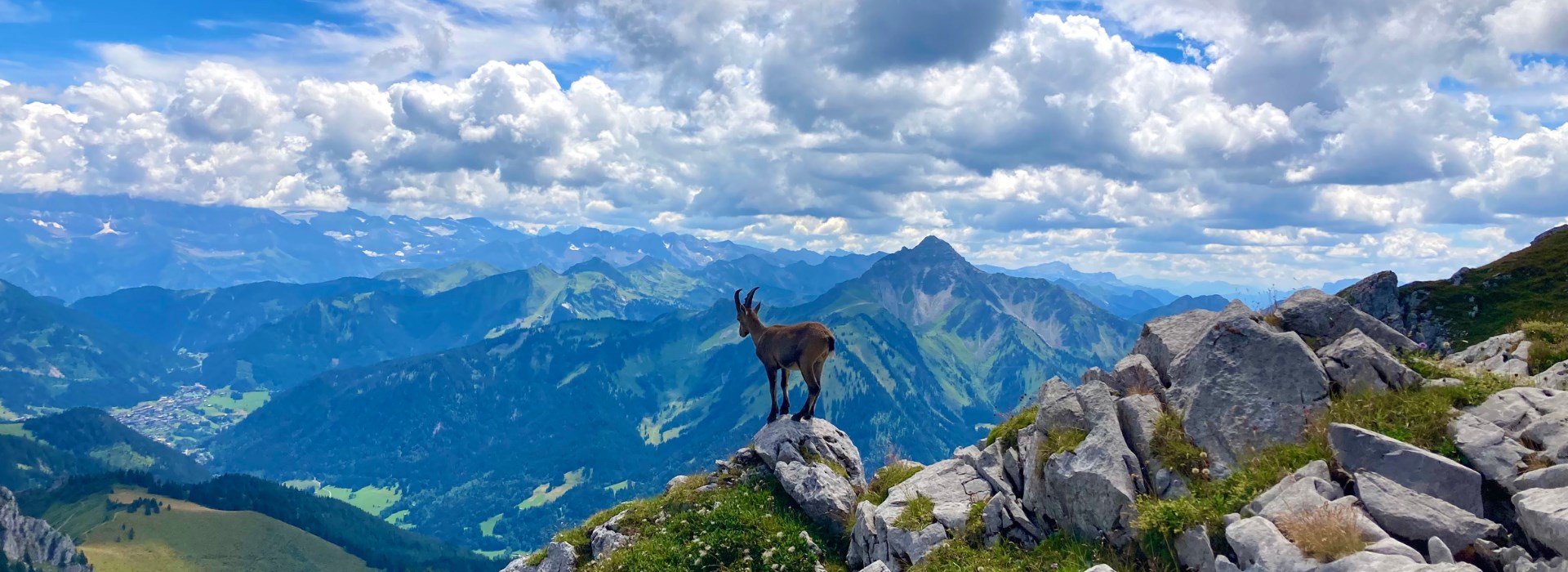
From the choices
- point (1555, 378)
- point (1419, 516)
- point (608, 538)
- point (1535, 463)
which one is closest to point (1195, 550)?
point (1419, 516)

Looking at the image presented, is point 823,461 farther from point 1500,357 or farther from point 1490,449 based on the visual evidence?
point 1500,357

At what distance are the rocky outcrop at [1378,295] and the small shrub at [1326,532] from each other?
70605 mm

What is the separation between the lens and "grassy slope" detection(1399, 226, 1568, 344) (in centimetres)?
7269

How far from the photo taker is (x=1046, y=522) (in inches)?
656

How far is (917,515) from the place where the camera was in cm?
1859

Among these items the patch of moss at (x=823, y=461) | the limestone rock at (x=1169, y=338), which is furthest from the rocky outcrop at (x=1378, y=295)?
the patch of moss at (x=823, y=461)

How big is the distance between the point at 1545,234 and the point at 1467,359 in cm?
11073

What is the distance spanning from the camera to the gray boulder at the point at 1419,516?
36.0 ft

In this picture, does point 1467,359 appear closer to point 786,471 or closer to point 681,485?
point 786,471

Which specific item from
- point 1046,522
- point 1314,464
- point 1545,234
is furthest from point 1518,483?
point 1545,234

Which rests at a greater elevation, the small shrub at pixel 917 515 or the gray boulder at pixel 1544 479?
the gray boulder at pixel 1544 479

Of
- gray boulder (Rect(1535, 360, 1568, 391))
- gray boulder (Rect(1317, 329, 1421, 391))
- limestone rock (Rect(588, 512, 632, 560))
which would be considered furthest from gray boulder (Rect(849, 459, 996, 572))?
gray boulder (Rect(1535, 360, 1568, 391))

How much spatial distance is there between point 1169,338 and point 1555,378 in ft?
23.5

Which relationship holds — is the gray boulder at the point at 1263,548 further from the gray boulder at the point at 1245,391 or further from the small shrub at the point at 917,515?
the small shrub at the point at 917,515
